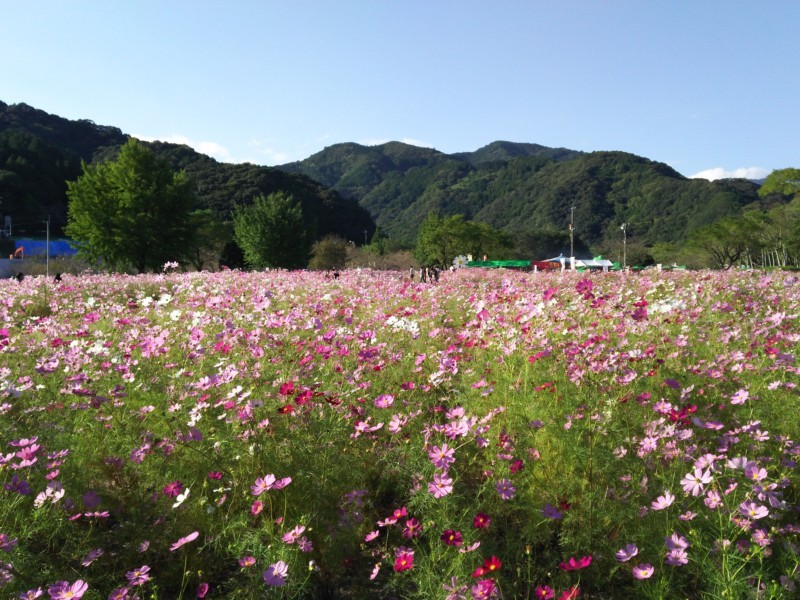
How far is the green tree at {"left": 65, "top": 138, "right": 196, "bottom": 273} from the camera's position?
66.5 ft

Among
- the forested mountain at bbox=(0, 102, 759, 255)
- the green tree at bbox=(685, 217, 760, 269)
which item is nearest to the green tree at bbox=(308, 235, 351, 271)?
the forested mountain at bbox=(0, 102, 759, 255)

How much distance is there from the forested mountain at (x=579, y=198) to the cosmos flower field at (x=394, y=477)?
9778 centimetres

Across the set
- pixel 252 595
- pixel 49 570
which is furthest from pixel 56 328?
pixel 252 595

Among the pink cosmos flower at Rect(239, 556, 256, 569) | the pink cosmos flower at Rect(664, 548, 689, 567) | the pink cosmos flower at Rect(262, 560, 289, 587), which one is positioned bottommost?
the pink cosmos flower at Rect(239, 556, 256, 569)

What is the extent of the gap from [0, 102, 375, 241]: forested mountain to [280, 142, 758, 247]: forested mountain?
2307cm

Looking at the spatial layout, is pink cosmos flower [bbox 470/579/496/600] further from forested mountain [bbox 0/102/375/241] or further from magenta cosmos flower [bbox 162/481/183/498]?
forested mountain [bbox 0/102/375/241]

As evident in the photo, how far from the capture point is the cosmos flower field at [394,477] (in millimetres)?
1925

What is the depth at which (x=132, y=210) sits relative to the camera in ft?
66.7

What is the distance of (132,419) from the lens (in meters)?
2.96

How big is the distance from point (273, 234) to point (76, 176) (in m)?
43.6

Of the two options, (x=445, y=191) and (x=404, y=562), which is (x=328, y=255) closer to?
(x=404, y=562)

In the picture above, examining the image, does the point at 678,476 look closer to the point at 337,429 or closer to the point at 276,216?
the point at 337,429

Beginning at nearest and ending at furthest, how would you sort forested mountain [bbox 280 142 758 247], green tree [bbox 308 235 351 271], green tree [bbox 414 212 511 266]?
green tree [bbox 308 235 351 271] < green tree [bbox 414 212 511 266] < forested mountain [bbox 280 142 758 247]

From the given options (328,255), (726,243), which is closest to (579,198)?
(726,243)
